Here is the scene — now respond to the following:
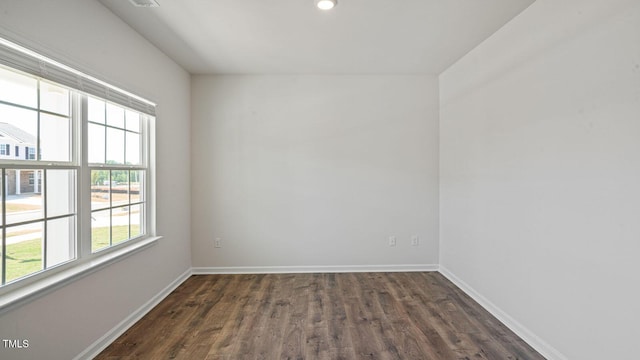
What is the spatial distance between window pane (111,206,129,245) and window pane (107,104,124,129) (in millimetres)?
748

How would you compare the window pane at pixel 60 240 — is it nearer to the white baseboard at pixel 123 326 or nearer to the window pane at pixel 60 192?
the window pane at pixel 60 192

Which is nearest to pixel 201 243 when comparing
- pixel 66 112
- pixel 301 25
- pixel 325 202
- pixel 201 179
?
pixel 201 179

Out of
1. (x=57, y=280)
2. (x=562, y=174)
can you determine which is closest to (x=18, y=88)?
(x=57, y=280)

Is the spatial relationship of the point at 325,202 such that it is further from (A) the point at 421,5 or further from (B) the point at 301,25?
(A) the point at 421,5

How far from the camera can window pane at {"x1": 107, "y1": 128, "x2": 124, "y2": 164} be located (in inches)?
97.3

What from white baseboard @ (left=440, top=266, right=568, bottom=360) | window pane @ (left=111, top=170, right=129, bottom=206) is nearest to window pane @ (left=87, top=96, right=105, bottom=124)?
window pane @ (left=111, top=170, right=129, bottom=206)

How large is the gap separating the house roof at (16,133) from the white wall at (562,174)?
3.46 m

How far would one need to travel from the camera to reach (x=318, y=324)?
2.61 metres

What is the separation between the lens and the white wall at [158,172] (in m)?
1.67

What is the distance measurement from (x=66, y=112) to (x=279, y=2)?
1.73 m

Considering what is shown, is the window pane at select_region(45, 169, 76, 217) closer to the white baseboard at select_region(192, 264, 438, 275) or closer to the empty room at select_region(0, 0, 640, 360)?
the empty room at select_region(0, 0, 640, 360)

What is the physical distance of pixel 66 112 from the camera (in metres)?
2.02

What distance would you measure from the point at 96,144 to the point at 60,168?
1.31 ft

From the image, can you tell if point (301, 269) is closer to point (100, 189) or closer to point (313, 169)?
point (313, 169)
